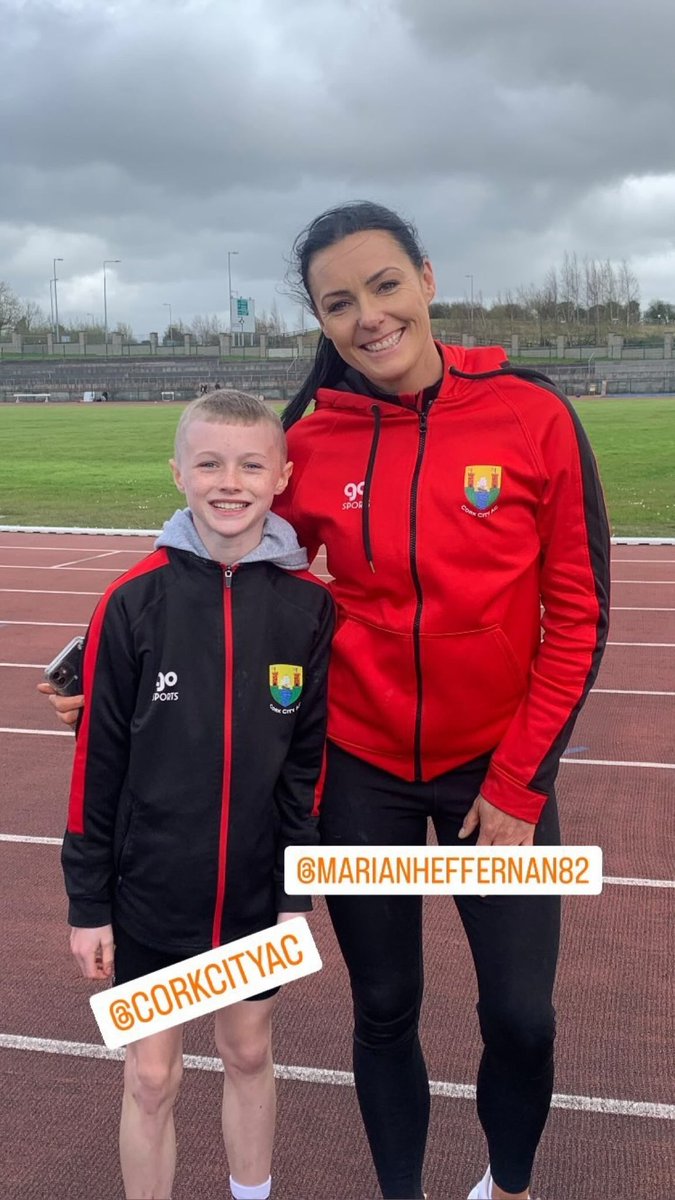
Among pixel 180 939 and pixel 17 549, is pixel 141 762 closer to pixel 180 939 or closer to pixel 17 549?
pixel 180 939

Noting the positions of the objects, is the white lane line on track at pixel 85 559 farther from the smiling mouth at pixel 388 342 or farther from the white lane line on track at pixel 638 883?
the smiling mouth at pixel 388 342

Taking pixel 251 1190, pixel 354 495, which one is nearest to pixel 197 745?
pixel 354 495

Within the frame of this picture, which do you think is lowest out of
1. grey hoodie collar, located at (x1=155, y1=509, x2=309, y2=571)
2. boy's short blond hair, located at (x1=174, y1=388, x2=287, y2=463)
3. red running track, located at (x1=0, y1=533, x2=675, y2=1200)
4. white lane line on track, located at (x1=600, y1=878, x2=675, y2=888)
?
red running track, located at (x1=0, y1=533, x2=675, y2=1200)

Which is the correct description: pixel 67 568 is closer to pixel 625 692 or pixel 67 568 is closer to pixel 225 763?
pixel 625 692

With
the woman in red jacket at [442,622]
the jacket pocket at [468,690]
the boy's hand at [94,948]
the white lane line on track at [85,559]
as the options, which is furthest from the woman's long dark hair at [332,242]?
the white lane line on track at [85,559]

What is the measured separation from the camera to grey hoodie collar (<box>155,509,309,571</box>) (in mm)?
2172

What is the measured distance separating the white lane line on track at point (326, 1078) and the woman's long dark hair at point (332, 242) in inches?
69.1

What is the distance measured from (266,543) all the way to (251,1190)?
4.52 feet

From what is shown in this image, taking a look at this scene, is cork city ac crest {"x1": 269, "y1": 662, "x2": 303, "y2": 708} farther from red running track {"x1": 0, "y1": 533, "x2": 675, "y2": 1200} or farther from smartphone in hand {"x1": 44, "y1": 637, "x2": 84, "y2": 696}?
red running track {"x1": 0, "y1": 533, "x2": 675, "y2": 1200}

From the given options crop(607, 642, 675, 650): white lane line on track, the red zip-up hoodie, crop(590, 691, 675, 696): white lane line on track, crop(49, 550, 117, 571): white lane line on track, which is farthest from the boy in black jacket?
crop(49, 550, 117, 571): white lane line on track

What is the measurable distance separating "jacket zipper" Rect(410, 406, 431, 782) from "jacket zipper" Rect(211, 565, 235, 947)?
1.17 ft

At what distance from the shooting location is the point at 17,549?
12.8 meters

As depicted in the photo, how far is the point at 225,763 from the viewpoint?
2.12m

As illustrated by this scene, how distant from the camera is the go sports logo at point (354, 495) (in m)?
2.20
